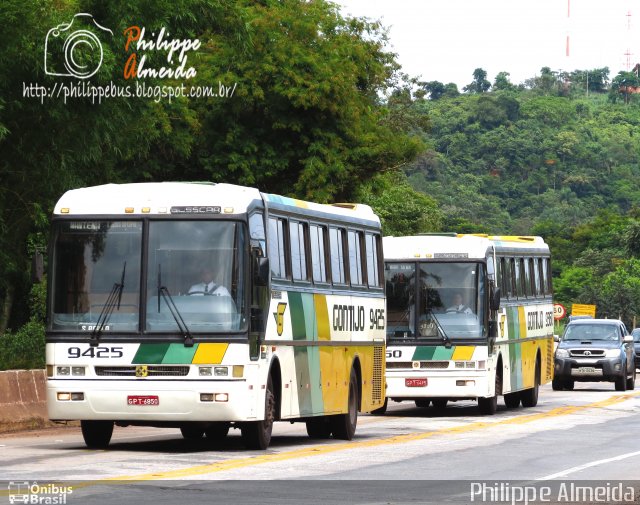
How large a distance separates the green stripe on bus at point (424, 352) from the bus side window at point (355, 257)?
539 cm

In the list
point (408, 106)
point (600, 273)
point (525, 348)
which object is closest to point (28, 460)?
point (525, 348)

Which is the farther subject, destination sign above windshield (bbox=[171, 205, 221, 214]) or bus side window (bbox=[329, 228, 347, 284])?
bus side window (bbox=[329, 228, 347, 284])

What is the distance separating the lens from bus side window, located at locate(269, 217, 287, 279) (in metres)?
19.9

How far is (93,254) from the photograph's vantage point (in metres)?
19.0

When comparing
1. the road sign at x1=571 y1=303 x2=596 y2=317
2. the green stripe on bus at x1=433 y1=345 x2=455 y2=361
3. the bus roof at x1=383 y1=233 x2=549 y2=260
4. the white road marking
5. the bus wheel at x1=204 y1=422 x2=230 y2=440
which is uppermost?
the road sign at x1=571 y1=303 x2=596 y2=317

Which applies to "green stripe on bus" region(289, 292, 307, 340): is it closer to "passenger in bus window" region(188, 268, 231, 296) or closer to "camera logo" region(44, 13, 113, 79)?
"passenger in bus window" region(188, 268, 231, 296)

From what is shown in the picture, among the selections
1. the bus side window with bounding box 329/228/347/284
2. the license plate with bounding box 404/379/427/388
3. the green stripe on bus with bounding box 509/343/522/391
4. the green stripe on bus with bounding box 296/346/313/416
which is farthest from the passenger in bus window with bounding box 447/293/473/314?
the green stripe on bus with bounding box 296/346/313/416

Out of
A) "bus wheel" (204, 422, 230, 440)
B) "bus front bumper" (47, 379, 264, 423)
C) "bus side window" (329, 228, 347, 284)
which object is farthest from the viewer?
"bus side window" (329, 228, 347, 284)

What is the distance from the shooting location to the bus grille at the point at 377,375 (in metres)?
24.6

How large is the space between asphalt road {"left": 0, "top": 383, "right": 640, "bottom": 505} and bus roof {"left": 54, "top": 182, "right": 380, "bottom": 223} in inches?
106

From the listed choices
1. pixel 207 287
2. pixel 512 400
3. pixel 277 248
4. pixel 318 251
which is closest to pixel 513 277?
pixel 512 400

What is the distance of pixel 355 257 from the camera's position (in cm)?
2383

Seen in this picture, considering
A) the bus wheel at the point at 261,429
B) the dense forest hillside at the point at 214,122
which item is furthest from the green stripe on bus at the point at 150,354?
the dense forest hillside at the point at 214,122

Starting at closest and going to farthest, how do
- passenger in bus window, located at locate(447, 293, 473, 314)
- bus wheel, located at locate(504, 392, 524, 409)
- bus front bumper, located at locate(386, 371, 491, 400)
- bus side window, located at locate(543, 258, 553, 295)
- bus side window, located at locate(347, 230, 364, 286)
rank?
1. bus side window, located at locate(347, 230, 364, 286)
2. bus front bumper, located at locate(386, 371, 491, 400)
3. passenger in bus window, located at locate(447, 293, 473, 314)
4. bus wheel, located at locate(504, 392, 524, 409)
5. bus side window, located at locate(543, 258, 553, 295)
